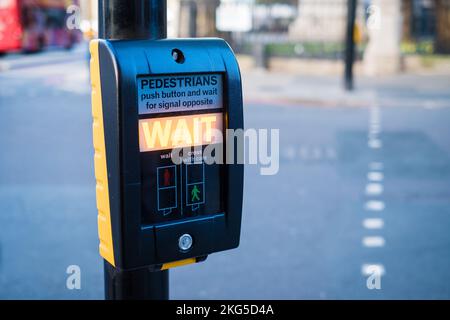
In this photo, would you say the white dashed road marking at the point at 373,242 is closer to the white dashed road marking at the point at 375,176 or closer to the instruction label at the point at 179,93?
the white dashed road marking at the point at 375,176

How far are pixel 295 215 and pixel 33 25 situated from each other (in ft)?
88.9

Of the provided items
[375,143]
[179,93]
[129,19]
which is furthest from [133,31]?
[375,143]

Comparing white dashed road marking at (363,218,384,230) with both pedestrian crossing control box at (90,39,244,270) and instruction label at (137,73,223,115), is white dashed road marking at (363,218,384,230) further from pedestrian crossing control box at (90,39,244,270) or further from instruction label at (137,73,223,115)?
instruction label at (137,73,223,115)

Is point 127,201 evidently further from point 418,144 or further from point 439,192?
point 418,144

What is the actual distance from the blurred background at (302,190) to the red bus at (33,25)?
5207 millimetres

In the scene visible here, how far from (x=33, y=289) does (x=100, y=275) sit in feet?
1.88

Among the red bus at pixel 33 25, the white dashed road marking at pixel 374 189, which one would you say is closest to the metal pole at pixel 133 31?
the white dashed road marking at pixel 374 189

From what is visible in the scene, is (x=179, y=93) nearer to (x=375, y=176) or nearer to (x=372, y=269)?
(x=372, y=269)

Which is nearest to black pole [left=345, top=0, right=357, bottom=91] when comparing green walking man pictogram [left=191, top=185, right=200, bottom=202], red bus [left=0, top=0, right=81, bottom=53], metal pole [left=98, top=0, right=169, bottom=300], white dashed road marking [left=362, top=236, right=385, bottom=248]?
white dashed road marking [left=362, top=236, right=385, bottom=248]

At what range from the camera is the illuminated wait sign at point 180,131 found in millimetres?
2191

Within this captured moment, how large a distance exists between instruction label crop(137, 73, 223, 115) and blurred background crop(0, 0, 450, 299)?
135 inches

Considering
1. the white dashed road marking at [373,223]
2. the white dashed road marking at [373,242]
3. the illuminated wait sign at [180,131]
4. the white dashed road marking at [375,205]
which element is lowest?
the white dashed road marking at [373,242]

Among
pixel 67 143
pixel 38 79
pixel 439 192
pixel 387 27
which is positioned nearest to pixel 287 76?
pixel 387 27

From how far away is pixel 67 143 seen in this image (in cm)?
1155
